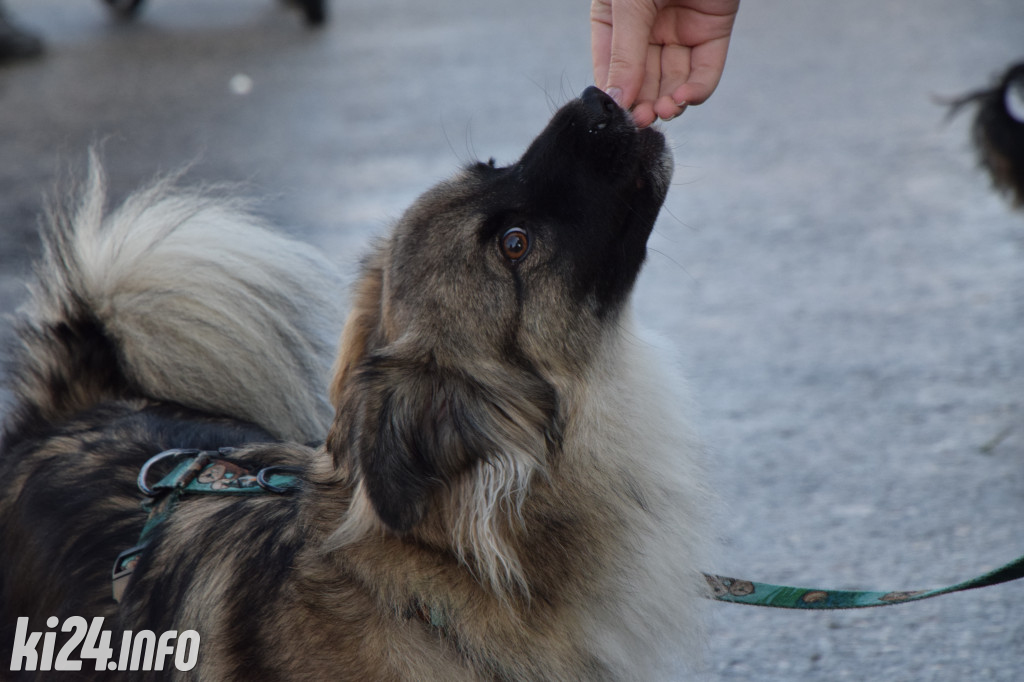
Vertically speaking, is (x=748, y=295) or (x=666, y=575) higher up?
(x=666, y=575)

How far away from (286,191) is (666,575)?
5.84 meters

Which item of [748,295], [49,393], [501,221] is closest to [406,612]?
[501,221]

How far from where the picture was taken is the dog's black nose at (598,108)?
2635 mm

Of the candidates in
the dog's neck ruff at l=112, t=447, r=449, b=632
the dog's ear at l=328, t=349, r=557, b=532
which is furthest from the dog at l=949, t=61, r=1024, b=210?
the dog's neck ruff at l=112, t=447, r=449, b=632

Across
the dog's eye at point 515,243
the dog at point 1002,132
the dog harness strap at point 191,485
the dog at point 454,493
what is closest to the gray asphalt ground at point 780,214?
the dog at point 454,493

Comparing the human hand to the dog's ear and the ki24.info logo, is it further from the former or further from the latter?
the ki24.info logo

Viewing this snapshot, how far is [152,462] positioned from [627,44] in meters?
1.63

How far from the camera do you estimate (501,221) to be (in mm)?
2578

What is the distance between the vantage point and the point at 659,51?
304 cm

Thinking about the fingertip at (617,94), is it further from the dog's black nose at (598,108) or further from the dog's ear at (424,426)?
the dog's ear at (424,426)

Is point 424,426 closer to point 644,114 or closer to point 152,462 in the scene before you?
point 152,462

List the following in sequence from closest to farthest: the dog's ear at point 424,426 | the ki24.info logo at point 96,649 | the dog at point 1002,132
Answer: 1. the dog's ear at point 424,426
2. the ki24.info logo at point 96,649
3. the dog at point 1002,132

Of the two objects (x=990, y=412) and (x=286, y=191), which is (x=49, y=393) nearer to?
(x=990, y=412)

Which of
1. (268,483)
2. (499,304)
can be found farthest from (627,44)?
(268,483)
